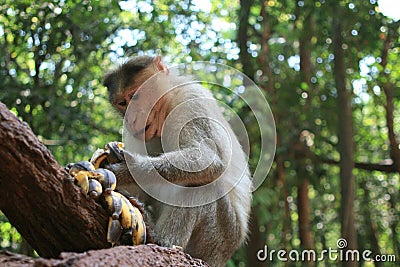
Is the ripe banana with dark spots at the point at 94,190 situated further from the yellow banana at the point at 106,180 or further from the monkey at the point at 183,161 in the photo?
the monkey at the point at 183,161

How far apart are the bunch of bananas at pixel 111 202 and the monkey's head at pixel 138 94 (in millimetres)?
1390

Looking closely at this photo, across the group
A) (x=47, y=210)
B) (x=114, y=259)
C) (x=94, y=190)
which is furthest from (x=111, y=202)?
(x=114, y=259)

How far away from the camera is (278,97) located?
8625mm

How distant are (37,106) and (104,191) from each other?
429cm

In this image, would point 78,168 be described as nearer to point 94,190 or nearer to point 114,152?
point 94,190

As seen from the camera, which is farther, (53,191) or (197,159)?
(197,159)

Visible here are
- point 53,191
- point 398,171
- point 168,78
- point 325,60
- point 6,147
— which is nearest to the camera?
point 6,147

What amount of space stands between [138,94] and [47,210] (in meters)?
2.30

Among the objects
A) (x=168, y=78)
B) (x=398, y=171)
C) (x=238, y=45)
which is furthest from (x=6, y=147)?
(x=398, y=171)

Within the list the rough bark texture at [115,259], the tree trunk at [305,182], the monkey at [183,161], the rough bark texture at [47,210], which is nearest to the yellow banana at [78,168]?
the rough bark texture at [47,210]

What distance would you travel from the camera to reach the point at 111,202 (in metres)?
2.92

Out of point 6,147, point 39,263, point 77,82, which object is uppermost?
point 77,82

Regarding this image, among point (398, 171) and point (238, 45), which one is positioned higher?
point (238, 45)

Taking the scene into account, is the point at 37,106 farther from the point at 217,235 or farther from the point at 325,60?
the point at 325,60
